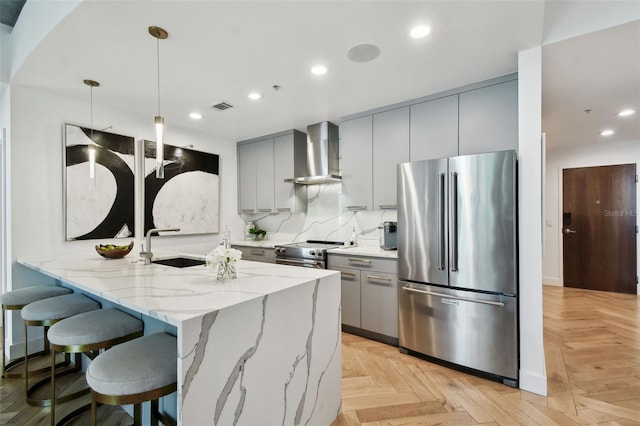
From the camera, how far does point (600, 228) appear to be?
15.9ft

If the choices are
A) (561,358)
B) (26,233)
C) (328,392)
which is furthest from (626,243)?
(26,233)

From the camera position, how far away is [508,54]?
2170mm

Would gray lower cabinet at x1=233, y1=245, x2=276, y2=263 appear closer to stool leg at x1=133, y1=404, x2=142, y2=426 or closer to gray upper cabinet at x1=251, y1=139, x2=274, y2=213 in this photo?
gray upper cabinet at x1=251, y1=139, x2=274, y2=213

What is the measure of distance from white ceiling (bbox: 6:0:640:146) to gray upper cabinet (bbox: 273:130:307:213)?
0.86m

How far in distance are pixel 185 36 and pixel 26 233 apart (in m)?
2.34

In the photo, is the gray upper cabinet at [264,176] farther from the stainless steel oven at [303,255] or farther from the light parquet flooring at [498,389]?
the light parquet flooring at [498,389]

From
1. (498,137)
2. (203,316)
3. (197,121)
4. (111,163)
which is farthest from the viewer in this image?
(197,121)

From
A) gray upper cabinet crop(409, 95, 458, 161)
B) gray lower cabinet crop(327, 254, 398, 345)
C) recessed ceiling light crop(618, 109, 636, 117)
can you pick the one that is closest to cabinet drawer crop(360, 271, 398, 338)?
gray lower cabinet crop(327, 254, 398, 345)

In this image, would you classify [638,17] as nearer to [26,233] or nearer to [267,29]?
[267,29]

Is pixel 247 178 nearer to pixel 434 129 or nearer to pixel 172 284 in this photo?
pixel 434 129

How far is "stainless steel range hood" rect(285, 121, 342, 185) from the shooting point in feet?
12.4

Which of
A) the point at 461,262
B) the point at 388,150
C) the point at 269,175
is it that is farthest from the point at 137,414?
the point at 269,175

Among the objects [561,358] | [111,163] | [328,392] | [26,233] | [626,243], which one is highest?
[111,163]

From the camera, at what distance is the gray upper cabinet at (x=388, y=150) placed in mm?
3098
